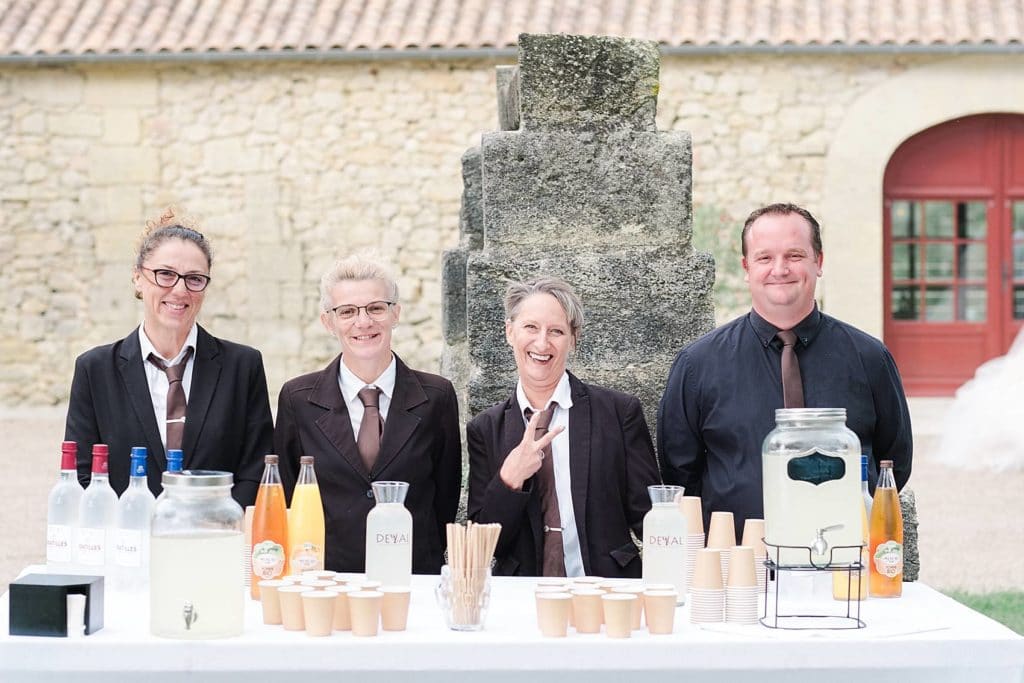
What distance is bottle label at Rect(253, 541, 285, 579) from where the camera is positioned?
2.69m

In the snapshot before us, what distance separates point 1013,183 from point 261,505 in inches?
472

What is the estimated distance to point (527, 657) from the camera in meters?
2.36

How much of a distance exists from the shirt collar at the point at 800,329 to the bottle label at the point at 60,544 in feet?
5.38

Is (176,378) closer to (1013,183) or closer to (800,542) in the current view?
(800,542)

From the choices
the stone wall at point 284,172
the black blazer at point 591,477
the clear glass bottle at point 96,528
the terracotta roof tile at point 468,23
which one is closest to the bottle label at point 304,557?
the clear glass bottle at point 96,528

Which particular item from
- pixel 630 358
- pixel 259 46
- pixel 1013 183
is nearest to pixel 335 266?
pixel 630 358

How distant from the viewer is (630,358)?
4.02m

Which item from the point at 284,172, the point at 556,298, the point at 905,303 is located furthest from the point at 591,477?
the point at 905,303

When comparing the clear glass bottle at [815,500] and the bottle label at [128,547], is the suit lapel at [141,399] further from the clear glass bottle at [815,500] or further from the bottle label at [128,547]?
the clear glass bottle at [815,500]

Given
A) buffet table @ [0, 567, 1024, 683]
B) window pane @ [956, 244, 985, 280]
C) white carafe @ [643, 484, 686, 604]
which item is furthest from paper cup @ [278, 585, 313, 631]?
window pane @ [956, 244, 985, 280]

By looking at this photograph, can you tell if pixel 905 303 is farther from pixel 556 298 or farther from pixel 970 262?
pixel 556 298

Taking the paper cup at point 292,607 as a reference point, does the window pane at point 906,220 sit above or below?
above

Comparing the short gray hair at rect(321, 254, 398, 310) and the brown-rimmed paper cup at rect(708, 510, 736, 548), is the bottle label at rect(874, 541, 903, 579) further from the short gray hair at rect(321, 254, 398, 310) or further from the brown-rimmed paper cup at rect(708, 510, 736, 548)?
the short gray hair at rect(321, 254, 398, 310)

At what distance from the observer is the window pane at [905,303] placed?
13.5 m
